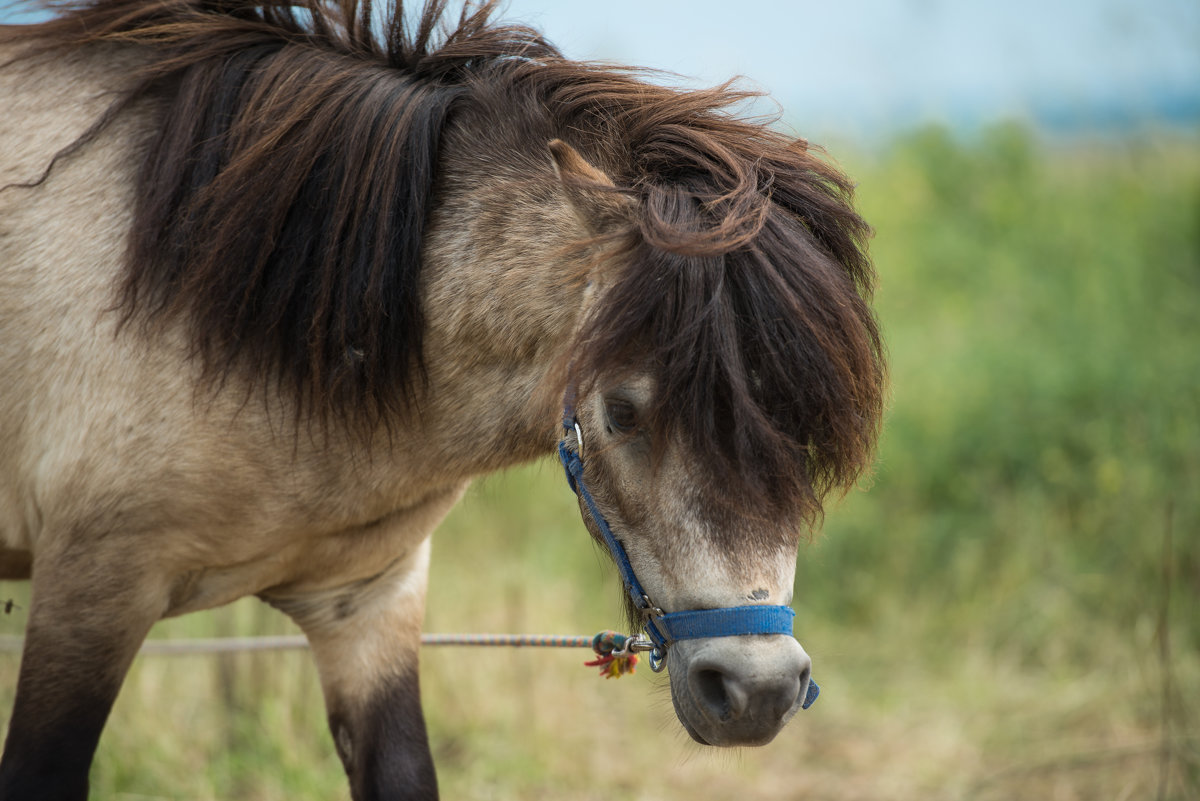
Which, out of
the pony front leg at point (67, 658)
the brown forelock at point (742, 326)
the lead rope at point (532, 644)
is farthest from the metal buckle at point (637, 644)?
the pony front leg at point (67, 658)

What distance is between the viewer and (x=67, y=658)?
2143mm

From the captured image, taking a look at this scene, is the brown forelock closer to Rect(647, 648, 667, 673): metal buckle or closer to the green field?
Rect(647, 648, 667, 673): metal buckle

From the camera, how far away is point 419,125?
7.07 ft

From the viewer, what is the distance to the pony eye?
6.20 ft

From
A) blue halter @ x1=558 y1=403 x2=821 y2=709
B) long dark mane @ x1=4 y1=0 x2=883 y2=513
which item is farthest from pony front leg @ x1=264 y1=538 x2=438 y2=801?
blue halter @ x1=558 y1=403 x2=821 y2=709

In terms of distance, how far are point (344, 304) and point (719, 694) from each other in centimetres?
107

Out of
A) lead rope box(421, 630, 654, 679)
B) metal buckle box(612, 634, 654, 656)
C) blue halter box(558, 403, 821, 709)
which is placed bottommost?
lead rope box(421, 630, 654, 679)

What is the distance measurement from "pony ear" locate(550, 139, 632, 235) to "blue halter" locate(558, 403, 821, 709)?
373 mm

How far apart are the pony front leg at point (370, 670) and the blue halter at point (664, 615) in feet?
2.71

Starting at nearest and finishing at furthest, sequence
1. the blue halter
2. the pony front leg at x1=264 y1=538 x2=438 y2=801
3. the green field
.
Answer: the blue halter → the pony front leg at x1=264 y1=538 x2=438 y2=801 → the green field

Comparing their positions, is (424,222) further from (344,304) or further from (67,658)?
(67,658)

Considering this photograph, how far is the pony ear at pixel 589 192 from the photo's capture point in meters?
1.98

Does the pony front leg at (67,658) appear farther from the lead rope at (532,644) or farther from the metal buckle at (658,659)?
the metal buckle at (658,659)

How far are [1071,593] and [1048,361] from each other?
132cm
